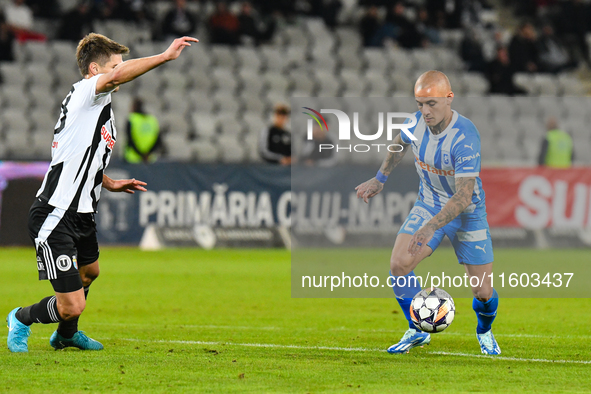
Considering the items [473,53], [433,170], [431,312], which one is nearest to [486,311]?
[431,312]

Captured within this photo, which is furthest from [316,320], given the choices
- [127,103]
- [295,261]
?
[127,103]

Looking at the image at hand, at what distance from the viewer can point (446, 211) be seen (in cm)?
624

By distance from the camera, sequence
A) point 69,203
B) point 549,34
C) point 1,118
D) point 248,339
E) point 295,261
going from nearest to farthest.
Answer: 1. point 69,203
2. point 248,339
3. point 295,261
4. point 1,118
5. point 549,34

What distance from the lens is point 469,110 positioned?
20.8 m

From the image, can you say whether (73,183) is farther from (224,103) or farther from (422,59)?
(422,59)

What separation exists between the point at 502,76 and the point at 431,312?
1681 cm

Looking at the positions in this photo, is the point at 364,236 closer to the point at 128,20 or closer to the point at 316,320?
the point at 316,320

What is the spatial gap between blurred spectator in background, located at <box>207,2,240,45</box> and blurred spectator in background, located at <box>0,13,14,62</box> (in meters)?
4.73

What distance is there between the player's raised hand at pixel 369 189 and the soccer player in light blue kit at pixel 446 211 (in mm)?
410

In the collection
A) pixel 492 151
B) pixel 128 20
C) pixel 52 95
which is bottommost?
pixel 492 151

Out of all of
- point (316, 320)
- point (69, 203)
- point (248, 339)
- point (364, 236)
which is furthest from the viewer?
point (364, 236)

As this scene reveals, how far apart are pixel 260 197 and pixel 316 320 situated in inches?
292

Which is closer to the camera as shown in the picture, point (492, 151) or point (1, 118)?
point (1, 118)

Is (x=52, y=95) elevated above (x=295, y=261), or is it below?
above
